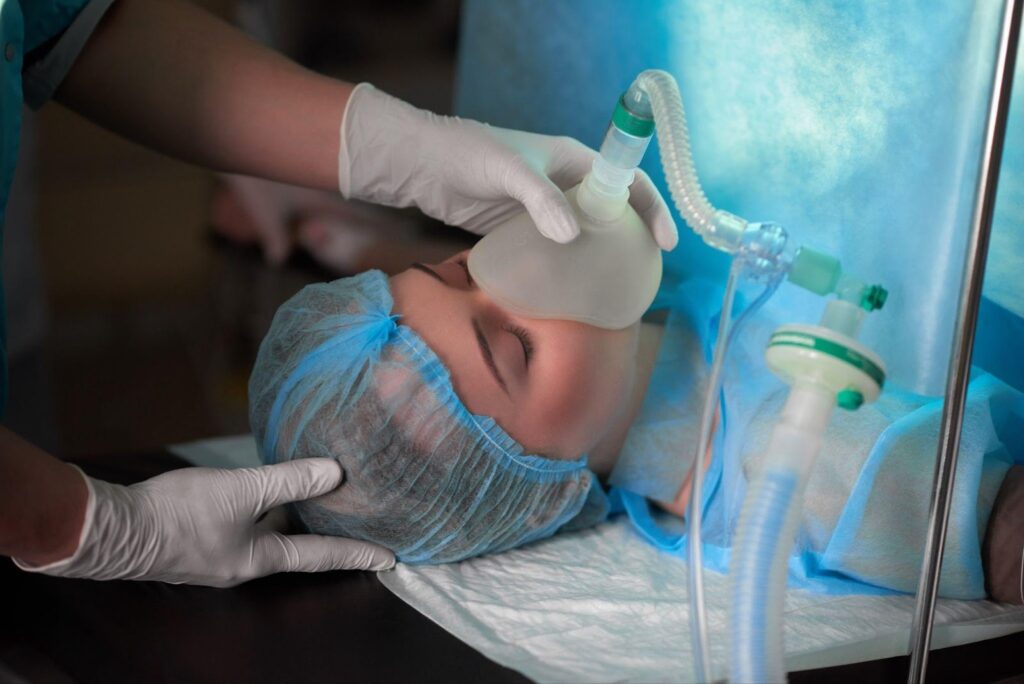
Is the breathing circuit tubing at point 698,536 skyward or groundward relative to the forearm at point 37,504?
skyward

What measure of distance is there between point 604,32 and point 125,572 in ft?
3.24

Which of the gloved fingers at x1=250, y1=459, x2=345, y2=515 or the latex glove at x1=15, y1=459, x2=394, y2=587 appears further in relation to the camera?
the gloved fingers at x1=250, y1=459, x2=345, y2=515

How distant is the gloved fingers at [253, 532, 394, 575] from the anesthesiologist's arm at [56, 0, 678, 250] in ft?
1.69

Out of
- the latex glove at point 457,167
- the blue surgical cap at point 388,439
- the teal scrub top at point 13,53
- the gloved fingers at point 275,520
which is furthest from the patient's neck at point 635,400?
the teal scrub top at point 13,53

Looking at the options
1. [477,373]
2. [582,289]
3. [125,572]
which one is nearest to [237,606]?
[125,572]

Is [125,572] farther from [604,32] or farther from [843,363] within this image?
[604,32]

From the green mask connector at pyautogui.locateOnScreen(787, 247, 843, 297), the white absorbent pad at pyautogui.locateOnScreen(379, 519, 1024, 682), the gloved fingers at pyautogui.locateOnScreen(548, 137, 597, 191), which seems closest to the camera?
the green mask connector at pyautogui.locateOnScreen(787, 247, 843, 297)

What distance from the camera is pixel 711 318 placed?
55.9 inches

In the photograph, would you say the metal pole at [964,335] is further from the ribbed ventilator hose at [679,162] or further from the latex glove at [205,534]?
the latex glove at [205,534]

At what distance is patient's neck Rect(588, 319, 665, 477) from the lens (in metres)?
1.42

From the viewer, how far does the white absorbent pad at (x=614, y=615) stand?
1108mm

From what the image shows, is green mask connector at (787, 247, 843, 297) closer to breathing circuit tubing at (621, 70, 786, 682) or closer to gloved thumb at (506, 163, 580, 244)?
breathing circuit tubing at (621, 70, 786, 682)

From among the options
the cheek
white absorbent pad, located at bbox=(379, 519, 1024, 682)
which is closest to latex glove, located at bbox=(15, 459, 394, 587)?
white absorbent pad, located at bbox=(379, 519, 1024, 682)

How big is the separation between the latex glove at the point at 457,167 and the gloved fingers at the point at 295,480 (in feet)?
1.35
